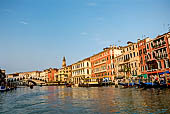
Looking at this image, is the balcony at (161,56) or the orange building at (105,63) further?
the orange building at (105,63)

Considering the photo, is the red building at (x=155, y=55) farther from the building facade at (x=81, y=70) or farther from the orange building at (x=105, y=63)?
the building facade at (x=81, y=70)

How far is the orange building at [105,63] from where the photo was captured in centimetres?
5209

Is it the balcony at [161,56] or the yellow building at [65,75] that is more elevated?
the balcony at [161,56]

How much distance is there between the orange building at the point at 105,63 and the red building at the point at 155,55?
1282 cm

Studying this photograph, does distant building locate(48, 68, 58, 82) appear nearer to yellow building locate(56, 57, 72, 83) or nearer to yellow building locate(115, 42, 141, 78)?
yellow building locate(56, 57, 72, 83)

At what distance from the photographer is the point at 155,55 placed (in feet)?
118

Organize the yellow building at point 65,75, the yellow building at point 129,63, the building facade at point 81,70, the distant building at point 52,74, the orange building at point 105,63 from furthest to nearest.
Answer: the distant building at point 52,74 < the yellow building at point 65,75 < the building facade at point 81,70 < the orange building at point 105,63 < the yellow building at point 129,63

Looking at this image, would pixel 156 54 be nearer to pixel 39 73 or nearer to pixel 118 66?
pixel 118 66

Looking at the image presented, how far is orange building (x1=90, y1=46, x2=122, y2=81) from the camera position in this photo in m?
52.1

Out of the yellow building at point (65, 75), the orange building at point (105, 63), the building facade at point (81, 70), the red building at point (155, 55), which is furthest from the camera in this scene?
the yellow building at point (65, 75)

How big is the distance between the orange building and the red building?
12.8 metres

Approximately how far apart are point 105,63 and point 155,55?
2134 centimetres

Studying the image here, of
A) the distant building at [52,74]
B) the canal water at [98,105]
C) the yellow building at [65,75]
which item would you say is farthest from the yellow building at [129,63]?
the distant building at [52,74]

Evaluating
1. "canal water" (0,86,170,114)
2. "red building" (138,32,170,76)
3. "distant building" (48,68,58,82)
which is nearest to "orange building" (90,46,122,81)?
"red building" (138,32,170,76)
